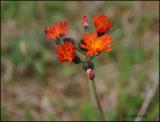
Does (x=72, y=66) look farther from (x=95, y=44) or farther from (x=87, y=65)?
(x=95, y=44)

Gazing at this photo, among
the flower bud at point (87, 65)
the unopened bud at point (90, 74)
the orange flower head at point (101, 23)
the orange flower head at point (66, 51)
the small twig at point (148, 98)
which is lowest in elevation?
the small twig at point (148, 98)

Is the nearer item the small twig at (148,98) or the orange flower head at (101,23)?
the orange flower head at (101,23)

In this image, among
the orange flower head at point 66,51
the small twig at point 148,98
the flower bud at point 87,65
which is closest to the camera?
the orange flower head at point 66,51

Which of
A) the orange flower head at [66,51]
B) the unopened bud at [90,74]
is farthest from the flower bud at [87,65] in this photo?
the orange flower head at [66,51]

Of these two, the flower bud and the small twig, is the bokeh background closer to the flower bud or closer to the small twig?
the small twig

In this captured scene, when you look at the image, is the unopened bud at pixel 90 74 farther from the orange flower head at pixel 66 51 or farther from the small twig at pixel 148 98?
the small twig at pixel 148 98

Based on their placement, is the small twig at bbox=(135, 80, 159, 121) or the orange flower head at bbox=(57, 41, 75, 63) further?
the small twig at bbox=(135, 80, 159, 121)

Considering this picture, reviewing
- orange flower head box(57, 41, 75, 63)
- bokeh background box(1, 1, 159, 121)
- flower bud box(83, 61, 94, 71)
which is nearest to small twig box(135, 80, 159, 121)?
bokeh background box(1, 1, 159, 121)
